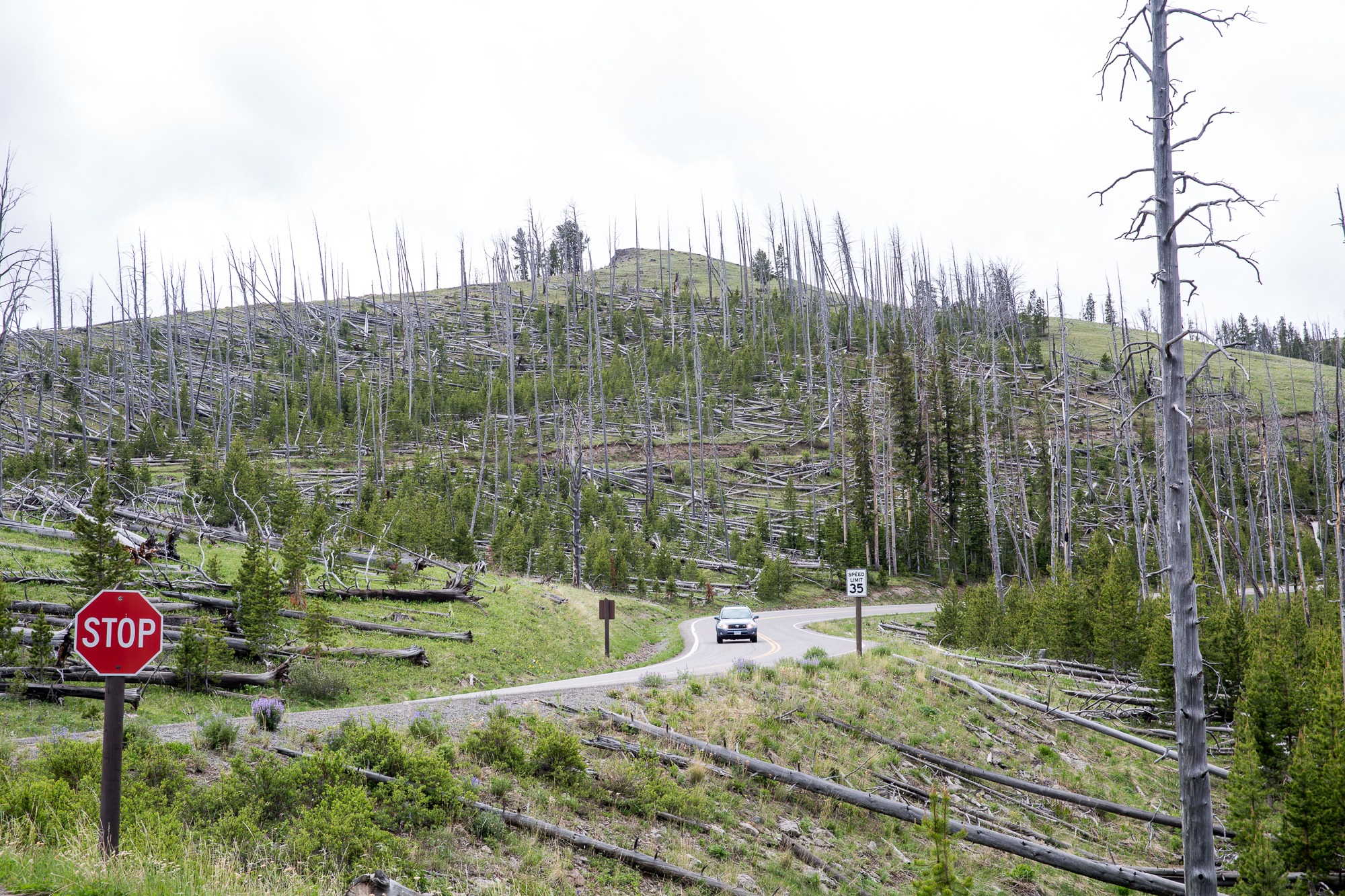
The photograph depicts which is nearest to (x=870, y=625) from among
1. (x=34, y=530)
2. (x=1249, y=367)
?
(x=34, y=530)

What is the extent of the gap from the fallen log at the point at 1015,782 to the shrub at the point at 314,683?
29.3ft

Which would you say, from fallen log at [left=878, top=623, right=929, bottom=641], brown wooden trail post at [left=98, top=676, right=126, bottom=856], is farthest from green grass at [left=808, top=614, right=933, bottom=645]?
brown wooden trail post at [left=98, top=676, right=126, bottom=856]

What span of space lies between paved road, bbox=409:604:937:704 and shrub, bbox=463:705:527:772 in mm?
2856

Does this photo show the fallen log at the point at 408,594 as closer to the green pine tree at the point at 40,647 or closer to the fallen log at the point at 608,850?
the green pine tree at the point at 40,647

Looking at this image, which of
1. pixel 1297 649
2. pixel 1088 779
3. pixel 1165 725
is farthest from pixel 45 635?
pixel 1297 649

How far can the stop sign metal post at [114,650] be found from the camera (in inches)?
221

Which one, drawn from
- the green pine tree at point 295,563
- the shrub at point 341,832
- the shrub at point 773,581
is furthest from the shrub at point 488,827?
the shrub at point 773,581

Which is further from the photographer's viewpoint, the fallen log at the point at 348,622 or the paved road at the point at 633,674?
the fallen log at the point at 348,622

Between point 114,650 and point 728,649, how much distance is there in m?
20.0

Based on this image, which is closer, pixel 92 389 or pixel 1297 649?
pixel 1297 649

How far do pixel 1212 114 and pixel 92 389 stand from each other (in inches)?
2877

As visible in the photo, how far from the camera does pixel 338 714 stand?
1121 centimetres

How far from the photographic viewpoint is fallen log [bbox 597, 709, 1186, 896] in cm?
1055

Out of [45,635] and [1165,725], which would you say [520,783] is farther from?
[1165,725]
